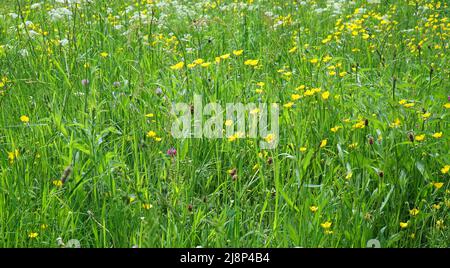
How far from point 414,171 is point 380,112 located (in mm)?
390

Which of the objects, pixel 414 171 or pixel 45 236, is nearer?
pixel 45 236

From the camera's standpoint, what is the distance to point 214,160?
9.35 ft

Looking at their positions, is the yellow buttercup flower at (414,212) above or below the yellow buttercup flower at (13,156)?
below

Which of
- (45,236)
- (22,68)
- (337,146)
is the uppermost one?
(22,68)

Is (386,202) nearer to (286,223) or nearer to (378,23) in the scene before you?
(286,223)

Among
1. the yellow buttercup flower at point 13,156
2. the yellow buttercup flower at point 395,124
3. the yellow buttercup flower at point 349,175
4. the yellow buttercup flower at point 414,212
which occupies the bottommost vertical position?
the yellow buttercup flower at point 414,212

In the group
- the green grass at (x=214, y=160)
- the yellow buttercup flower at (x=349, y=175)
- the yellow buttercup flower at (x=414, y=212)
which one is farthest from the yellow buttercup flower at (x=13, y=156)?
the yellow buttercup flower at (x=414, y=212)

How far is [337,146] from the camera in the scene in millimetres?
2682

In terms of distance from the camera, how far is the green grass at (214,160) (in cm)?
223

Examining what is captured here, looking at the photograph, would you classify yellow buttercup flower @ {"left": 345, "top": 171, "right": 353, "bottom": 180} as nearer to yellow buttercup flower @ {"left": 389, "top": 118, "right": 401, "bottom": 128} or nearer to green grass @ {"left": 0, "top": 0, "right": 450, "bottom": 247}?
green grass @ {"left": 0, "top": 0, "right": 450, "bottom": 247}

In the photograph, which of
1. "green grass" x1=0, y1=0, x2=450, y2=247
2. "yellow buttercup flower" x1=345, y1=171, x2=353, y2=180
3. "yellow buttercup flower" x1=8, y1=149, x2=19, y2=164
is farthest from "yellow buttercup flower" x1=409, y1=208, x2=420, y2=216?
"yellow buttercup flower" x1=8, y1=149, x2=19, y2=164

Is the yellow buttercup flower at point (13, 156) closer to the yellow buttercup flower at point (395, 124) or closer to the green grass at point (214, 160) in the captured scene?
the green grass at point (214, 160)
